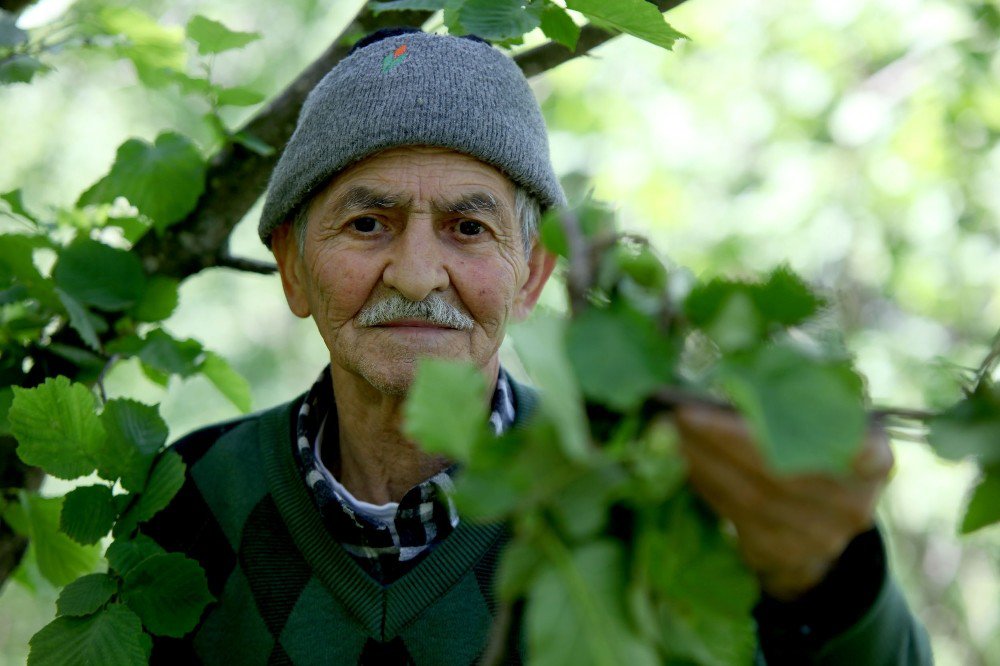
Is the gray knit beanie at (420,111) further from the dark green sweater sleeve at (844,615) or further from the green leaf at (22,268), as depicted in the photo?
the dark green sweater sleeve at (844,615)

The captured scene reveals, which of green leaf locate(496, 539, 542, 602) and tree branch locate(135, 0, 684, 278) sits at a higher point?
green leaf locate(496, 539, 542, 602)

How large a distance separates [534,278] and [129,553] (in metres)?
0.78

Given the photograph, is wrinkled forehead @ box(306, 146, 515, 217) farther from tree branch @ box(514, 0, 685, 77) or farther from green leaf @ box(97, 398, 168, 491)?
green leaf @ box(97, 398, 168, 491)

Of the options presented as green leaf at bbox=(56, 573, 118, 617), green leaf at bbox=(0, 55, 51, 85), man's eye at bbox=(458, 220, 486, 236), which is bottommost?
green leaf at bbox=(56, 573, 118, 617)

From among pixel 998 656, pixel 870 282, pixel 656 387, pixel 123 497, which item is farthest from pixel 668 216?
pixel 656 387

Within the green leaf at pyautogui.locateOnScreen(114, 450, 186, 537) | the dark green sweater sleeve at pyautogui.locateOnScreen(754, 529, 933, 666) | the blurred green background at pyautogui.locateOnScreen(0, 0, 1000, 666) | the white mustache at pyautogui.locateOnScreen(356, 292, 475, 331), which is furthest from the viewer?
the blurred green background at pyautogui.locateOnScreen(0, 0, 1000, 666)

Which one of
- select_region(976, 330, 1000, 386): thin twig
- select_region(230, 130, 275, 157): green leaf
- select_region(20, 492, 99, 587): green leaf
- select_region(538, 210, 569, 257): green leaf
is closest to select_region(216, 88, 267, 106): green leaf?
select_region(230, 130, 275, 157): green leaf

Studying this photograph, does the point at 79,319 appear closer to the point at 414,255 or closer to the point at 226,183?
the point at 226,183

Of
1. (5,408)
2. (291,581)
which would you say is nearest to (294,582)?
(291,581)

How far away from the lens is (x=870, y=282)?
5273 millimetres

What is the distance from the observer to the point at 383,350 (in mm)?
1437

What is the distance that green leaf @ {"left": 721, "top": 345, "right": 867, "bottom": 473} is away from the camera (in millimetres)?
544

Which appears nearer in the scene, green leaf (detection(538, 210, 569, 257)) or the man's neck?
green leaf (detection(538, 210, 569, 257))

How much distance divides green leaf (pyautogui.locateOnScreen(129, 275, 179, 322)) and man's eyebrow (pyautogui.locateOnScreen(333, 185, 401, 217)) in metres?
0.33
